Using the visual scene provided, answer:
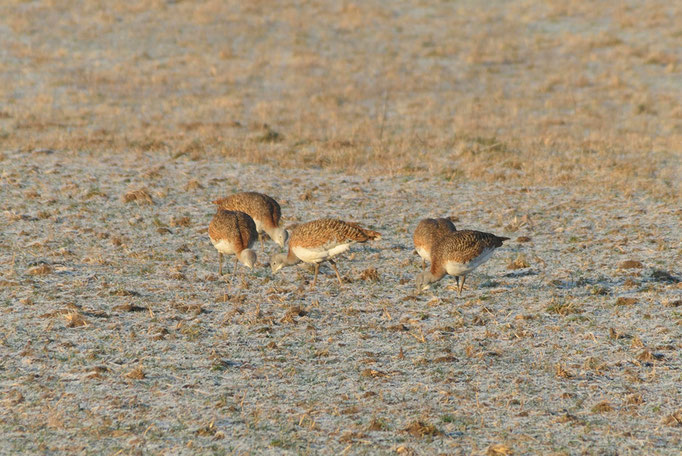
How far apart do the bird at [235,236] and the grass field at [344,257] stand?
0.40 meters

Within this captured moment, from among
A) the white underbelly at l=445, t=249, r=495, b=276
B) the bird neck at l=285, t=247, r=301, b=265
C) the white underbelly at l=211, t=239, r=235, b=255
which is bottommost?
the bird neck at l=285, t=247, r=301, b=265

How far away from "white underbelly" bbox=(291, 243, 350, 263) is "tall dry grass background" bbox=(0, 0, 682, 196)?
22.4 feet

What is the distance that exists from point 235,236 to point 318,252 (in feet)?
3.95

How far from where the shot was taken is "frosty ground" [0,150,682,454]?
7074 mm

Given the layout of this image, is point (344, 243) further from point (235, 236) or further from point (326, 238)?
point (235, 236)

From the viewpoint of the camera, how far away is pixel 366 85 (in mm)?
27312

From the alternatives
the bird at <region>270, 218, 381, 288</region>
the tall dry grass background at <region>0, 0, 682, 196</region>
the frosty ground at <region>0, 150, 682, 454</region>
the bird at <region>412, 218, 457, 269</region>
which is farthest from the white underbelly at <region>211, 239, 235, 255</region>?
the tall dry grass background at <region>0, 0, 682, 196</region>

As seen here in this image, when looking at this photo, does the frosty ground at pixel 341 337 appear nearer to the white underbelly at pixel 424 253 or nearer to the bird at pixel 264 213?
the white underbelly at pixel 424 253

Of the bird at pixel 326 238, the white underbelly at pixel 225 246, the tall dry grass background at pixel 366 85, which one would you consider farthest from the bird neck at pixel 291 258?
the tall dry grass background at pixel 366 85

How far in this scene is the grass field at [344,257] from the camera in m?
7.34

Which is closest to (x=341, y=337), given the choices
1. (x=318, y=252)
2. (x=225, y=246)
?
(x=318, y=252)

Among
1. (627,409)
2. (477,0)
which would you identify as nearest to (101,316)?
(627,409)

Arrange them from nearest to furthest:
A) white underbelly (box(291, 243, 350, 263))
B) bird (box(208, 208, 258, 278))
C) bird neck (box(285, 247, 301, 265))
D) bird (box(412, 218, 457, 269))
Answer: bird (box(412, 218, 457, 269)), white underbelly (box(291, 243, 350, 263)), bird (box(208, 208, 258, 278)), bird neck (box(285, 247, 301, 265))

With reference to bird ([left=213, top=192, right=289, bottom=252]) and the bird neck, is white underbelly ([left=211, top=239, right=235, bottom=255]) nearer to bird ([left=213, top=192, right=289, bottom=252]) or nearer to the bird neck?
the bird neck
